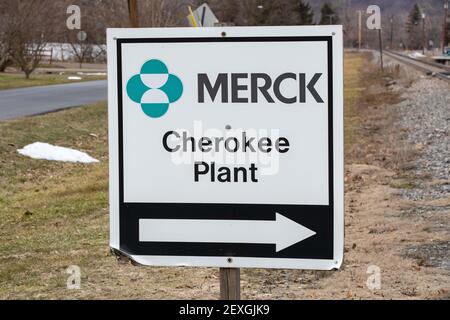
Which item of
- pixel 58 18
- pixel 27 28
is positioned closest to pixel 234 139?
pixel 27 28

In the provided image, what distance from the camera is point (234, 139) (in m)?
2.48

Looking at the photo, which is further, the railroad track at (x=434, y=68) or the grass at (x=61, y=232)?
the railroad track at (x=434, y=68)

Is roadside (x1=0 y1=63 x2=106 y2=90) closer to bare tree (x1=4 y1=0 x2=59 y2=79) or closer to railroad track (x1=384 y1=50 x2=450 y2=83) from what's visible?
bare tree (x1=4 y1=0 x2=59 y2=79)

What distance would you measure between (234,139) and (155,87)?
31 cm

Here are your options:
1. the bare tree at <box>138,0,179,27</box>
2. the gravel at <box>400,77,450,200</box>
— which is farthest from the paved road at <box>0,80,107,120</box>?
the gravel at <box>400,77,450,200</box>

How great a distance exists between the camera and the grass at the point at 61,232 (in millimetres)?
5309

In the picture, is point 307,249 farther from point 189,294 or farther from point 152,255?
point 189,294

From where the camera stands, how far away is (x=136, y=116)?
99.6 inches

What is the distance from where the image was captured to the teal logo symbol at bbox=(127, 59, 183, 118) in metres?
2.51

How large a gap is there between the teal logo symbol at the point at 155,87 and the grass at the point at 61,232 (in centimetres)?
272

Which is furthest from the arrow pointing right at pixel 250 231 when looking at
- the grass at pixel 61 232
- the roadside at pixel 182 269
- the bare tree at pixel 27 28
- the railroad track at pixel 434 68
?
the bare tree at pixel 27 28

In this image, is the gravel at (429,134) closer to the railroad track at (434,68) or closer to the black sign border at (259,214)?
the black sign border at (259,214)

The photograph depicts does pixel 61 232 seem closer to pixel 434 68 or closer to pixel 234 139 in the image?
pixel 234 139

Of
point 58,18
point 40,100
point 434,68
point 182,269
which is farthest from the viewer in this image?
point 434,68
